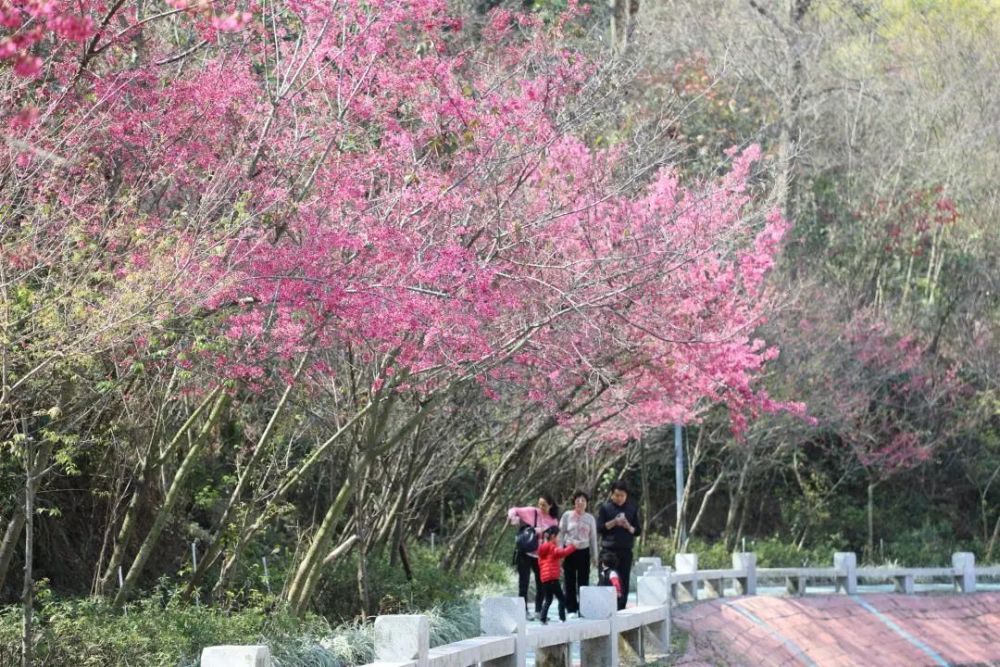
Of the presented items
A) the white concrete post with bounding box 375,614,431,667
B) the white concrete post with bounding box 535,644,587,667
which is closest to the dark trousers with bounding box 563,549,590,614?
the white concrete post with bounding box 535,644,587,667

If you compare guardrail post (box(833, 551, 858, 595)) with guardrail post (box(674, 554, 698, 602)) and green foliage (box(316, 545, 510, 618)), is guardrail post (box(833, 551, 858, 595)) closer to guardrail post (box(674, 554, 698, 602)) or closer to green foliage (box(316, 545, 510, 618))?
guardrail post (box(674, 554, 698, 602))

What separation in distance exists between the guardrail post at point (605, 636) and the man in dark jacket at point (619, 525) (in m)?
1.28

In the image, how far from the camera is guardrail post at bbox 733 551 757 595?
2073 centimetres

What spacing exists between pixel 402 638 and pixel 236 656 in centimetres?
219

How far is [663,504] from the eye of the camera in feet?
107

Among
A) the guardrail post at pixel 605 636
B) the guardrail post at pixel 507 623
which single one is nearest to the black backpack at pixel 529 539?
the guardrail post at pixel 605 636

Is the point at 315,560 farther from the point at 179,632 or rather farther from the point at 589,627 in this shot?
the point at 179,632

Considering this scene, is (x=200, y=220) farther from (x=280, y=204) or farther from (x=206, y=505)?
A: (x=206, y=505)

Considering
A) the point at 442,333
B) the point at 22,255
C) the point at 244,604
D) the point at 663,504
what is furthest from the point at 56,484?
the point at 663,504

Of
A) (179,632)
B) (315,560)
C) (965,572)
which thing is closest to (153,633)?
(179,632)

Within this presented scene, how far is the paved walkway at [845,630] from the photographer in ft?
57.6

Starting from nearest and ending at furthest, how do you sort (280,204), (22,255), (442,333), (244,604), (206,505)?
(22,255)
(280,204)
(442,333)
(244,604)
(206,505)

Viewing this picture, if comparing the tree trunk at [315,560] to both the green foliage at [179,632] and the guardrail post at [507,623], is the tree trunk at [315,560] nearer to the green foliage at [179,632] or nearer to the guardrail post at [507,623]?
the green foliage at [179,632]

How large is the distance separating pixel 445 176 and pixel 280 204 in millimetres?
1523
